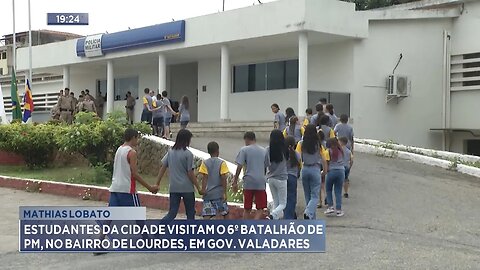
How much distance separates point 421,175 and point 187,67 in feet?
49.4

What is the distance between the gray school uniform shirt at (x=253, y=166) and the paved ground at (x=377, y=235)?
112 cm

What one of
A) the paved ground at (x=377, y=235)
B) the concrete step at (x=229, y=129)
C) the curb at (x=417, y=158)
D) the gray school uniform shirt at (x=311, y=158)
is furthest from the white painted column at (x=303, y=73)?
the gray school uniform shirt at (x=311, y=158)

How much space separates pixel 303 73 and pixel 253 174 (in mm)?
10941

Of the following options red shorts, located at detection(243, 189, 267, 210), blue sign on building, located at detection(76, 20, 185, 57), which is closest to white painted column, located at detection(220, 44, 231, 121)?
blue sign on building, located at detection(76, 20, 185, 57)

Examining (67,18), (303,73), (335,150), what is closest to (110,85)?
(67,18)

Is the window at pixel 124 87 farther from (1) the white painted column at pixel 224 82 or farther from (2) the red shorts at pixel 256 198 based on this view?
(2) the red shorts at pixel 256 198

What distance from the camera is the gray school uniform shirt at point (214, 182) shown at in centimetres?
756

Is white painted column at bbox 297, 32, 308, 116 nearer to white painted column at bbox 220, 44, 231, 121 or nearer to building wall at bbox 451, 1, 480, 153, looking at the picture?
white painted column at bbox 220, 44, 231, 121

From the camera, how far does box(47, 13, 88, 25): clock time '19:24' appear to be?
2330 cm

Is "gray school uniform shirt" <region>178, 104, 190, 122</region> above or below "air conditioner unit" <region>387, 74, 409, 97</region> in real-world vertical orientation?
below

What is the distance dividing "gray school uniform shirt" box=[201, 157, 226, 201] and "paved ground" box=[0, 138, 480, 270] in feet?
2.79

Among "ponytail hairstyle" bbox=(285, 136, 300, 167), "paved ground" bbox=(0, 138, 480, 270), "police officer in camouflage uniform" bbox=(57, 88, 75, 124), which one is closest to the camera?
"paved ground" bbox=(0, 138, 480, 270)
